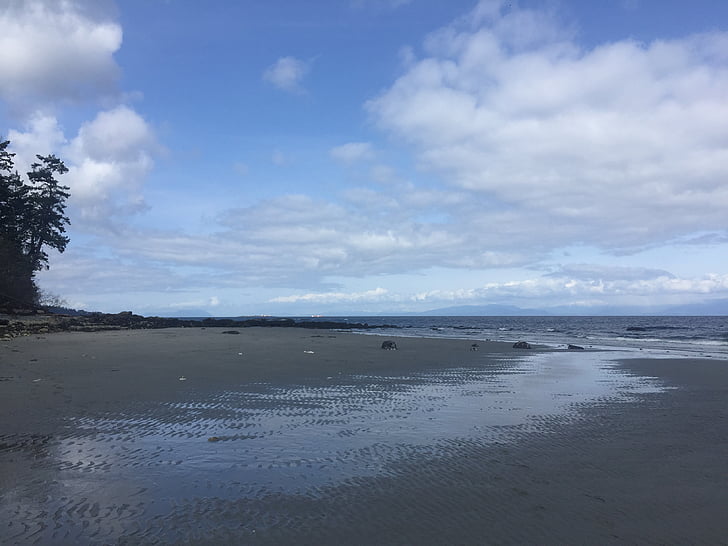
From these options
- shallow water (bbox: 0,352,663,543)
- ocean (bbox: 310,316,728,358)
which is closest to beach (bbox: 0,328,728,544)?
shallow water (bbox: 0,352,663,543)

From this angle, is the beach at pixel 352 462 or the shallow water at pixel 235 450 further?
the shallow water at pixel 235 450

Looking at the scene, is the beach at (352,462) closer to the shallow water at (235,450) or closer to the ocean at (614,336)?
the shallow water at (235,450)

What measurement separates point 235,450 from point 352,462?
1.87m

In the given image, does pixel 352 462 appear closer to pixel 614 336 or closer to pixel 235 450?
pixel 235 450

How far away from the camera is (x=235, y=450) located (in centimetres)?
722

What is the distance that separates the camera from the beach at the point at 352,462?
4.74 metres

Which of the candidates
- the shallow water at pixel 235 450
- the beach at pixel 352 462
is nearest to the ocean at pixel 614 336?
the beach at pixel 352 462

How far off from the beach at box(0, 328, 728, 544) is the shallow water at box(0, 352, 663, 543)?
3cm

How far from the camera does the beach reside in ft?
15.6

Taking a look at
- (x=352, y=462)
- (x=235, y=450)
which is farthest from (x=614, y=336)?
(x=235, y=450)

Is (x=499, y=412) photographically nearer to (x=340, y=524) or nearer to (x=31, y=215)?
(x=340, y=524)

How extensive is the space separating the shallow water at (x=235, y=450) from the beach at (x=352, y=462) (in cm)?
3

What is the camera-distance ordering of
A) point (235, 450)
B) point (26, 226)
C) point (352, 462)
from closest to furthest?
1. point (352, 462)
2. point (235, 450)
3. point (26, 226)

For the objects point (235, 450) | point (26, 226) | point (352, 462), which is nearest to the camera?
point (352, 462)
